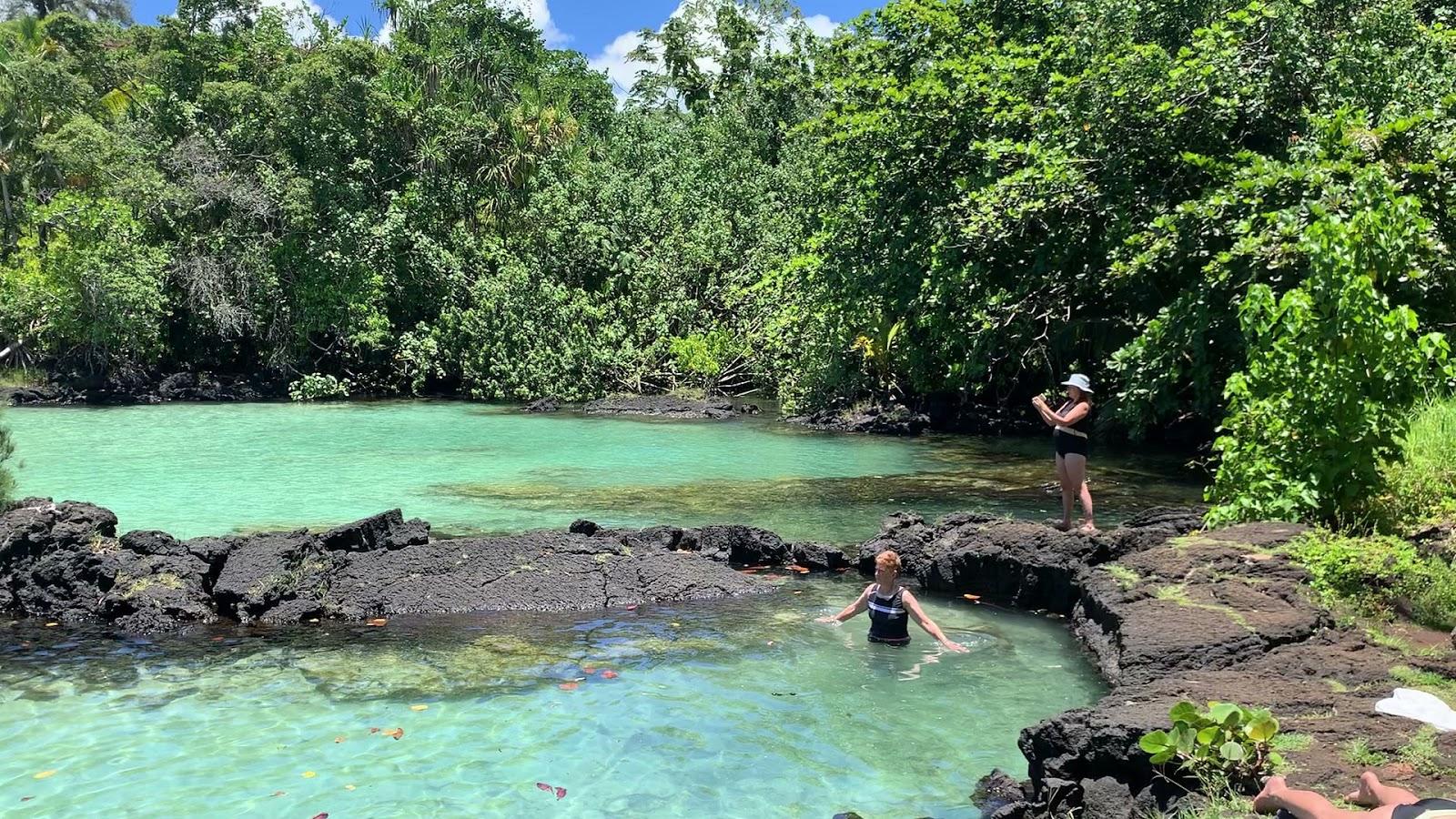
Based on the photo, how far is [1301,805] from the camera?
3.92 meters

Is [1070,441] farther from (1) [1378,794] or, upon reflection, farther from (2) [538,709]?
(1) [1378,794]

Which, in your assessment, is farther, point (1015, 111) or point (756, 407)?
point (756, 407)

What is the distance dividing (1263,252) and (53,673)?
1145 centimetres

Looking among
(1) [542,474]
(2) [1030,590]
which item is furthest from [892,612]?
(1) [542,474]

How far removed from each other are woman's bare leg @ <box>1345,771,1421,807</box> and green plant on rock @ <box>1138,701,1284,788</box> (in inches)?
22.2

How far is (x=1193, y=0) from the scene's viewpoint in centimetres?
1705

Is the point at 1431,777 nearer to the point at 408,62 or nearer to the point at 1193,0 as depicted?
the point at 1193,0

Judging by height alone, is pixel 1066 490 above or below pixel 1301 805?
above

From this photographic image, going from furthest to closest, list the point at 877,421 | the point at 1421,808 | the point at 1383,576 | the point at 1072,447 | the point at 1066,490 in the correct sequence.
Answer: the point at 877,421
the point at 1066,490
the point at 1072,447
the point at 1383,576
the point at 1421,808

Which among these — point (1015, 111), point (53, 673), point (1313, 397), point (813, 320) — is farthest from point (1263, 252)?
point (813, 320)

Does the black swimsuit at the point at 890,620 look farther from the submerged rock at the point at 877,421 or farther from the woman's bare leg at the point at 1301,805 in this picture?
the submerged rock at the point at 877,421

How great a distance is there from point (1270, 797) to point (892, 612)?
12.9ft

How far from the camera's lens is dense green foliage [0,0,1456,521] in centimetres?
1175

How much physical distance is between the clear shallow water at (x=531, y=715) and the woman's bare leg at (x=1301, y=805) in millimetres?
1500
